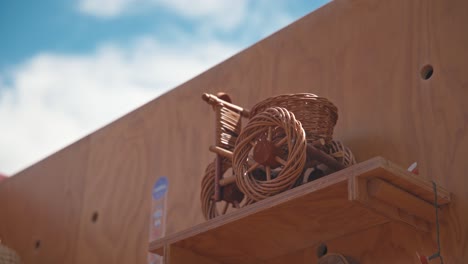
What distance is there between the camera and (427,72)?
7.81ft

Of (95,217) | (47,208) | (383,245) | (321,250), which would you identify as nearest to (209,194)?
(321,250)

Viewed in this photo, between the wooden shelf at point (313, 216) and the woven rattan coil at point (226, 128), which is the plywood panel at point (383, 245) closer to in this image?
the wooden shelf at point (313, 216)

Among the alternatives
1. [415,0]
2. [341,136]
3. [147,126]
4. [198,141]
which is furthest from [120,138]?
[415,0]

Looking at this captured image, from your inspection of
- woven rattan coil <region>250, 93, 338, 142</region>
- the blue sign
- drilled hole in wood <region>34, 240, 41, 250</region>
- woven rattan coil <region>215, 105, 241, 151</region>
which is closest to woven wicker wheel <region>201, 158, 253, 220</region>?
woven rattan coil <region>215, 105, 241, 151</region>

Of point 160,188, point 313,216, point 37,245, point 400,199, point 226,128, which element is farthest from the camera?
point 37,245

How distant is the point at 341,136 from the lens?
252cm

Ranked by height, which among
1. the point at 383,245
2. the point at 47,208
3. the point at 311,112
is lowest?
the point at 383,245

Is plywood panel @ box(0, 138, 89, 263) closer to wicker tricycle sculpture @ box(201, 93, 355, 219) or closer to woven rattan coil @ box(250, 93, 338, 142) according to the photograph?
wicker tricycle sculpture @ box(201, 93, 355, 219)

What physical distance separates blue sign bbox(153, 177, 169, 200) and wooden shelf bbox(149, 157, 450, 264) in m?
0.71

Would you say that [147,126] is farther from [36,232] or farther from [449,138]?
[449,138]

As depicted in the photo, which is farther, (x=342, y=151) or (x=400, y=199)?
(x=342, y=151)

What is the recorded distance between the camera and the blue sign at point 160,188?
319 centimetres

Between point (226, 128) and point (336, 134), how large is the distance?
0.34 meters

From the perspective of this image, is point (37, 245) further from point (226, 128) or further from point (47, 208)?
point (226, 128)
